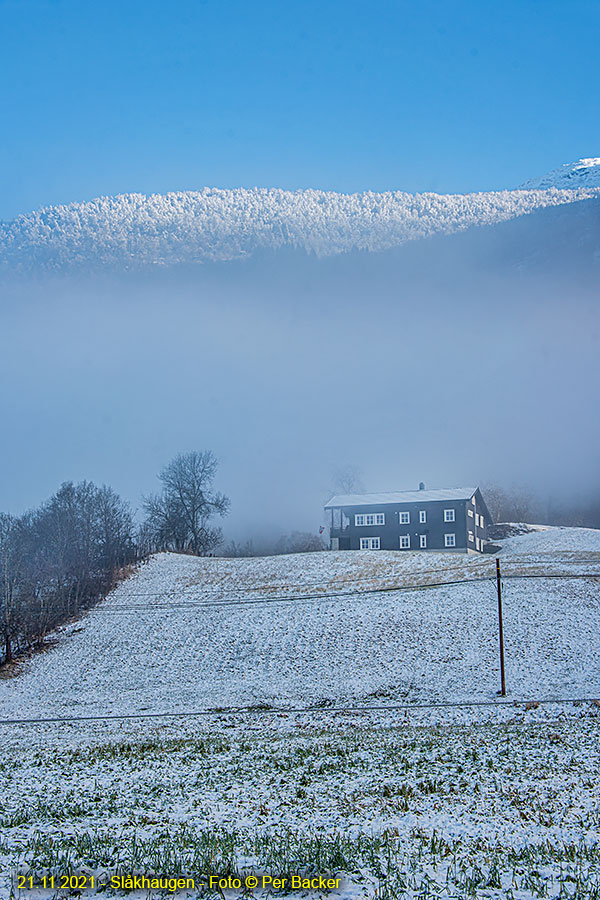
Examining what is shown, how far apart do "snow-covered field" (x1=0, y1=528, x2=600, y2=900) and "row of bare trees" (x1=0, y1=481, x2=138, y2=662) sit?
3129 millimetres

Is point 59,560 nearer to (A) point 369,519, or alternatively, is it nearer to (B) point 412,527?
(A) point 369,519

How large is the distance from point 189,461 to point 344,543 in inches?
1258

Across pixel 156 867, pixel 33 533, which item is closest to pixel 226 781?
pixel 156 867

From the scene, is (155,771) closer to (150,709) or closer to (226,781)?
(226,781)

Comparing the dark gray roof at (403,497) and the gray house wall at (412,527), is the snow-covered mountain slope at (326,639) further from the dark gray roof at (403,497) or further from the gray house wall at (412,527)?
the dark gray roof at (403,497)

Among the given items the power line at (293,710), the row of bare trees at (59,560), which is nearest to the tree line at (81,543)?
the row of bare trees at (59,560)

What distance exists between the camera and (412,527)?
82.2m

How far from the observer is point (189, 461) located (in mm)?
103000

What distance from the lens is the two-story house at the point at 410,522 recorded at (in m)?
80.5

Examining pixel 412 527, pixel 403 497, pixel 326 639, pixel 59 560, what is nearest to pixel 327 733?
pixel 326 639

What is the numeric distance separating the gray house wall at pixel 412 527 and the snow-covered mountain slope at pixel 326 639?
1545 cm

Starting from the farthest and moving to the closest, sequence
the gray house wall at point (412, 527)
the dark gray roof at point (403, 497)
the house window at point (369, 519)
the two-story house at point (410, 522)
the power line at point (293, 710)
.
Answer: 1. the house window at point (369, 519)
2. the dark gray roof at point (403, 497)
3. the two-story house at point (410, 522)
4. the gray house wall at point (412, 527)
5. the power line at point (293, 710)

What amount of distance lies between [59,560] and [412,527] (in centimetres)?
4234

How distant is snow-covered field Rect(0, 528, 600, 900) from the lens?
9547mm
